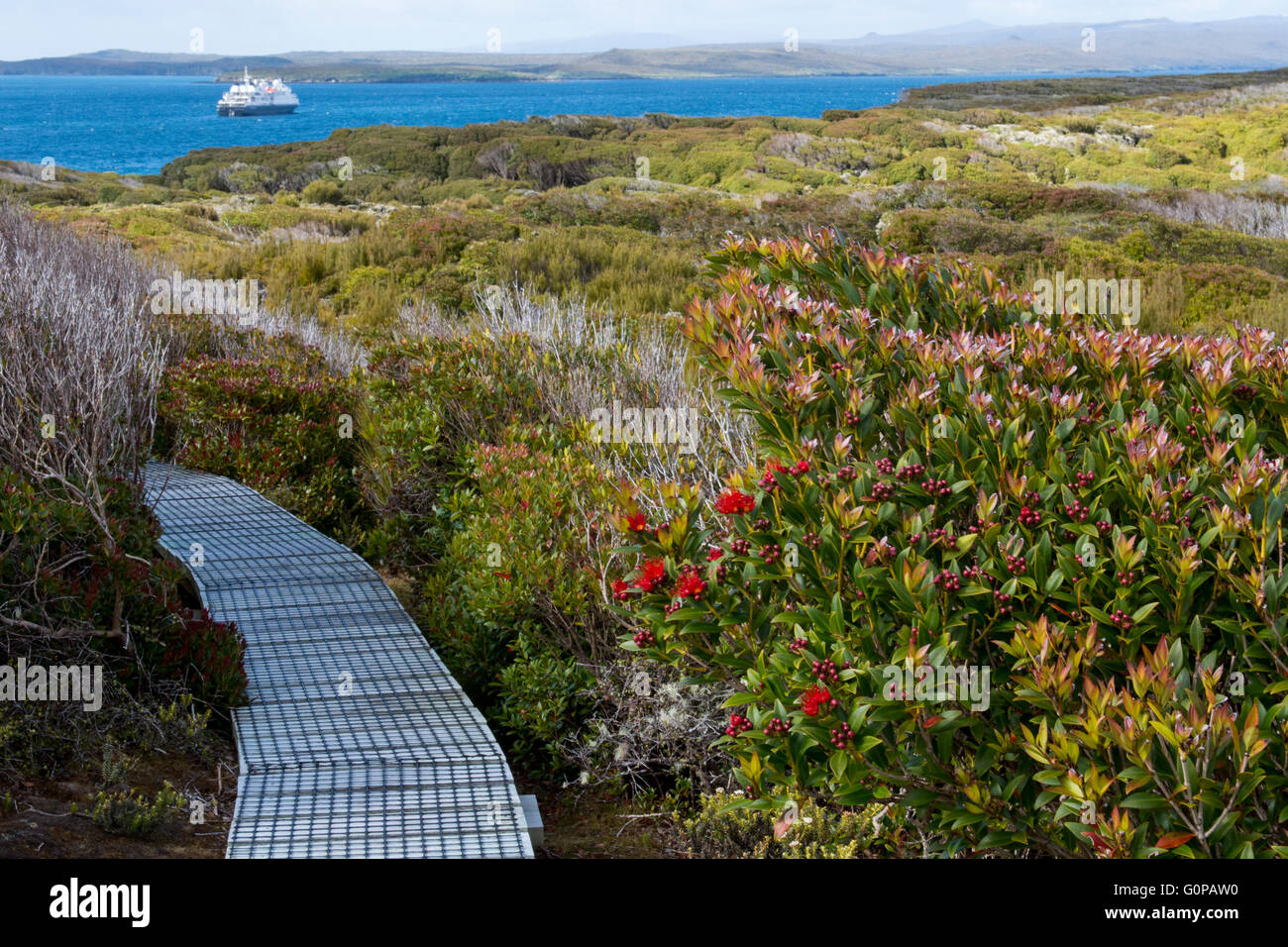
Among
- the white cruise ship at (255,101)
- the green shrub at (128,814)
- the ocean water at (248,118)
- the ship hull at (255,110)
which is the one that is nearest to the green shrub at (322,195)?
the green shrub at (128,814)

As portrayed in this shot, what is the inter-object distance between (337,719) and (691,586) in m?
1.97

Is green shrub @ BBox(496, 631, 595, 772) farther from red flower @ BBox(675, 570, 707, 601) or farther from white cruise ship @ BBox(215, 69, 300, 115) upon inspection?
white cruise ship @ BBox(215, 69, 300, 115)

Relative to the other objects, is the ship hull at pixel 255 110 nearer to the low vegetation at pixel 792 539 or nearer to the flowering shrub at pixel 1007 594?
the low vegetation at pixel 792 539

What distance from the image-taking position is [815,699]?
2.38 meters

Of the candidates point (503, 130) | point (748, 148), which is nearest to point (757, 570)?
point (748, 148)

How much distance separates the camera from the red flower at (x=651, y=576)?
8.96 ft

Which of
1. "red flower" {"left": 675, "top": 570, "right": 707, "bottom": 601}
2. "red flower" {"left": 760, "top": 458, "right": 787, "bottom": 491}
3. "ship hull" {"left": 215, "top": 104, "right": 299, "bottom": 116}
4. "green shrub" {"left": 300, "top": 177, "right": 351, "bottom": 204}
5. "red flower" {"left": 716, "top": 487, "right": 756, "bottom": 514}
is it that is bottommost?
"red flower" {"left": 675, "top": 570, "right": 707, "bottom": 601}

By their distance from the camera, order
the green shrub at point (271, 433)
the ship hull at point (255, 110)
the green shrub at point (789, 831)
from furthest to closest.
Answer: the ship hull at point (255, 110) < the green shrub at point (271, 433) < the green shrub at point (789, 831)

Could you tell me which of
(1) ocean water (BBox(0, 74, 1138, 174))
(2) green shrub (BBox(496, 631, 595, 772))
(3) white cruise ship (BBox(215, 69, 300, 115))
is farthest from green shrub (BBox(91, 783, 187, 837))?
(3) white cruise ship (BBox(215, 69, 300, 115))

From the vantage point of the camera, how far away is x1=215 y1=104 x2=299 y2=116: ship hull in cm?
10706

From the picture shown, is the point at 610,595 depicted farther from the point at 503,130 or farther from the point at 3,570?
the point at 503,130

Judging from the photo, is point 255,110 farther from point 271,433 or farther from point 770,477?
point 770,477

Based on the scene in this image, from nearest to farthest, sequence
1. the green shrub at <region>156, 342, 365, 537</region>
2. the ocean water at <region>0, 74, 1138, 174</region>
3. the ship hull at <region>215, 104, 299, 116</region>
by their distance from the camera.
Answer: the green shrub at <region>156, 342, 365, 537</region>
the ocean water at <region>0, 74, 1138, 174</region>
the ship hull at <region>215, 104, 299, 116</region>

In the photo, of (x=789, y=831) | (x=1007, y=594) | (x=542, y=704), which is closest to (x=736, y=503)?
(x=1007, y=594)
